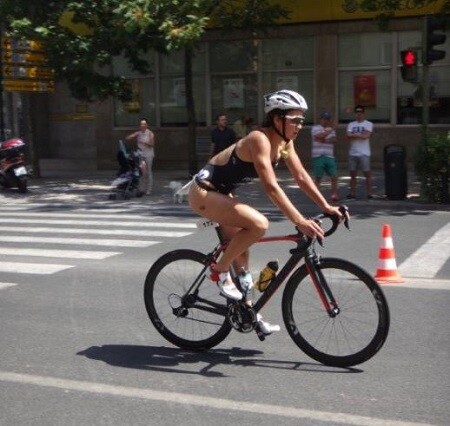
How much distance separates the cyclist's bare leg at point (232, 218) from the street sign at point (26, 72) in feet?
55.6

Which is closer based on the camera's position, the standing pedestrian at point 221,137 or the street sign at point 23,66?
the standing pedestrian at point 221,137

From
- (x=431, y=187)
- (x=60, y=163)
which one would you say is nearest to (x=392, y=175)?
(x=431, y=187)

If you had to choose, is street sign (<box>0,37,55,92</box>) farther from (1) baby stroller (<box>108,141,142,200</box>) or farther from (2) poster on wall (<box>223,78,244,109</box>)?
(2) poster on wall (<box>223,78,244,109</box>)

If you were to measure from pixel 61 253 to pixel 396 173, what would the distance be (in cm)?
805

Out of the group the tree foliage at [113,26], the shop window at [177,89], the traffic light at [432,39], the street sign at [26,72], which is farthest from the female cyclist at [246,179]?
the shop window at [177,89]

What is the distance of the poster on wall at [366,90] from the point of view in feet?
74.7

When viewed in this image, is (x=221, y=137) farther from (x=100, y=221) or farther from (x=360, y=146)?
(x=100, y=221)

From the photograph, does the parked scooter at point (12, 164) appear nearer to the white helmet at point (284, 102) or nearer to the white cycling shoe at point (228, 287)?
the white cycling shoe at point (228, 287)

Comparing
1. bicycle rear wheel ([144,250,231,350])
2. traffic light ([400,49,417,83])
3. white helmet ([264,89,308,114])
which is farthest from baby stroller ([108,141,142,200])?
white helmet ([264,89,308,114])

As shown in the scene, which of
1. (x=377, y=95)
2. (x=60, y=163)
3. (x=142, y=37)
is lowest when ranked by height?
(x=60, y=163)

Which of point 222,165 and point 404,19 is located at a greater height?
point 404,19

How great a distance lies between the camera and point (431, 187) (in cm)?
1524

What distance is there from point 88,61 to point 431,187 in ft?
28.9

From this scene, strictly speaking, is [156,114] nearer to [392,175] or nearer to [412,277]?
[392,175]
